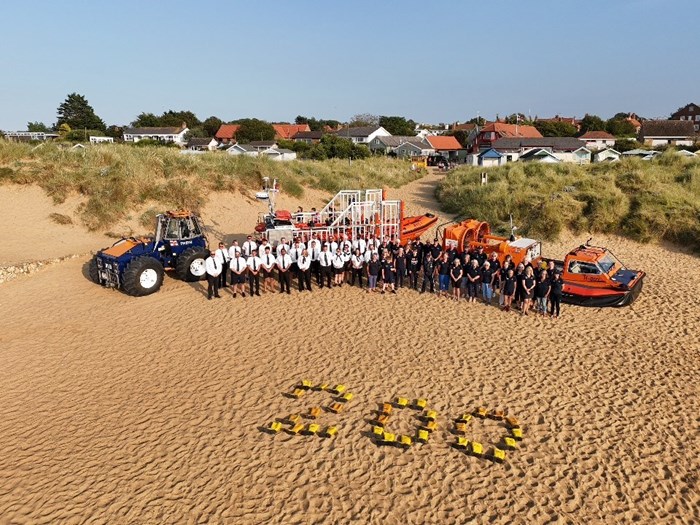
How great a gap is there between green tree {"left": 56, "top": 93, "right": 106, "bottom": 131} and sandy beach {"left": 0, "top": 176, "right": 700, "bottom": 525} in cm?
6286

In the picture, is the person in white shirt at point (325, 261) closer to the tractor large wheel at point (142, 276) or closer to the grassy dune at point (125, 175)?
the tractor large wheel at point (142, 276)

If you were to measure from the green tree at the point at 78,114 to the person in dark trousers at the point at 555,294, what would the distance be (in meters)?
70.1

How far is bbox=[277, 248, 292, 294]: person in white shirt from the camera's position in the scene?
12367mm

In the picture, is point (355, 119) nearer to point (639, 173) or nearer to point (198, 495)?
point (639, 173)

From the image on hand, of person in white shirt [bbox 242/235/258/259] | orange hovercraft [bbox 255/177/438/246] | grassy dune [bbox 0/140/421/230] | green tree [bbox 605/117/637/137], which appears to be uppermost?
green tree [bbox 605/117/637/137]

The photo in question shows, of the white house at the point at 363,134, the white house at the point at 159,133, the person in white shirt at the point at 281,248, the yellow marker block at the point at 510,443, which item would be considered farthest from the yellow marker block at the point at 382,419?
the white house at the point at 159,133

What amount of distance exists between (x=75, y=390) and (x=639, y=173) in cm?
2268

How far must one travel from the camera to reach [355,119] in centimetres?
12850

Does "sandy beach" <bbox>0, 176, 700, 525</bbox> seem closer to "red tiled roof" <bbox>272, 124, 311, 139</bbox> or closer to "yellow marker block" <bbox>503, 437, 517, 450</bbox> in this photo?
"yellow marker block" <bbox>503, 437, 517, 450</bbox>

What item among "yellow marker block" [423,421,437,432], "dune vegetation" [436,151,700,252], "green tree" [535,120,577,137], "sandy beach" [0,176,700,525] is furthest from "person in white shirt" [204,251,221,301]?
"green tree" [535,120,577,137]

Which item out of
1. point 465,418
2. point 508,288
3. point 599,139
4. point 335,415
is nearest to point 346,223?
point 508,288

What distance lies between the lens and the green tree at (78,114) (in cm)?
6544

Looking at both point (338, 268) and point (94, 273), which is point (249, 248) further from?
point (94, 273)

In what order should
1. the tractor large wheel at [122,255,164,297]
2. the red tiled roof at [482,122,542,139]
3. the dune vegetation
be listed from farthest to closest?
the red tiled roof at [482,122,542,139], the dune vegetation, the tractor large wheel at [122,255,164,297]
